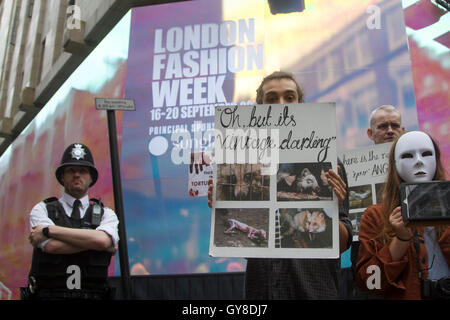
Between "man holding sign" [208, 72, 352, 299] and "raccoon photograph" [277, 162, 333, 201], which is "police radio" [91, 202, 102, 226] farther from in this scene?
"raccoon photograph" [277, 162, 333, 201]

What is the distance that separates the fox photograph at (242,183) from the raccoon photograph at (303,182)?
6cm

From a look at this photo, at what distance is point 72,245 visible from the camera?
7.43 ft

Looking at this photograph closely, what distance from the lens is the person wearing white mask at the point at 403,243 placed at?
5.49ft

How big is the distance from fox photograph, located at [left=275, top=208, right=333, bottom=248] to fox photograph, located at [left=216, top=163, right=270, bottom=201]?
12cm

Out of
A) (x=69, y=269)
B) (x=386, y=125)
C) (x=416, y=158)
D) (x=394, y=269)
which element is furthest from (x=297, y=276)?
(x=386, y=125)

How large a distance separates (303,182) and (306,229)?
18 centimetres

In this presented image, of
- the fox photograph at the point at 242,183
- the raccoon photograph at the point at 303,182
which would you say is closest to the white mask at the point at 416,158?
the raccoon photograph at the point at 303,182

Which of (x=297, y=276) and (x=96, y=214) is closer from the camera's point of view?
(x=297, y=276)

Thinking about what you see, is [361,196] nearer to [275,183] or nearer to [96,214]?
[275,183]

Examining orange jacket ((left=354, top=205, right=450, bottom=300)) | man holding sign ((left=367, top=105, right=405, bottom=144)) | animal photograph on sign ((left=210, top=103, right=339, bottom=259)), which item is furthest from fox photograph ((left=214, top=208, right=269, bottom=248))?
man holding sign ((left=367, top=105, right=405, bottom=144))

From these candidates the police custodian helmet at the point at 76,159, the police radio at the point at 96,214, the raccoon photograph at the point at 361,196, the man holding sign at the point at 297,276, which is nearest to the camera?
the man holding sign at the point at 297,276

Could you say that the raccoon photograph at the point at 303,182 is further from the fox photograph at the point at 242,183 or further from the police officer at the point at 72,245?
the police officer at the point at 72,245
